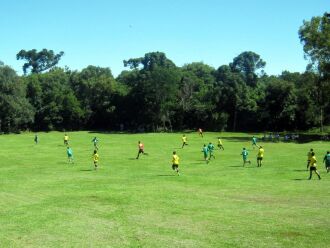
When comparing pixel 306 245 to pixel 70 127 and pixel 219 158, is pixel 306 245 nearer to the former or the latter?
pixel 219 158

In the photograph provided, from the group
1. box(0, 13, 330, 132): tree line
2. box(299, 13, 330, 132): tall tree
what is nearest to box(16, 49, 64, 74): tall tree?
box(0, 13, 330, 132): tree line

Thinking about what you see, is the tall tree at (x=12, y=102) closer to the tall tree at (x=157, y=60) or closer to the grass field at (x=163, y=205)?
the tall tree at (x=157, y=60)

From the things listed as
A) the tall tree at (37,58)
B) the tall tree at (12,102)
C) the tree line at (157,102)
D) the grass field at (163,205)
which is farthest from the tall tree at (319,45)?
the tall tree at (37,58)

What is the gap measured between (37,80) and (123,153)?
212ft

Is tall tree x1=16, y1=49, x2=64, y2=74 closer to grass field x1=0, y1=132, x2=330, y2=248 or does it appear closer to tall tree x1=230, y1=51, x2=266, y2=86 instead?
tall tree x1=230, y1=51, x2=266, y2=86

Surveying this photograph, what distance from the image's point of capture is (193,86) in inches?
4188

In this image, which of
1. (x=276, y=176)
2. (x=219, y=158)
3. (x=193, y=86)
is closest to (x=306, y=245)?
(x=276, y=176)

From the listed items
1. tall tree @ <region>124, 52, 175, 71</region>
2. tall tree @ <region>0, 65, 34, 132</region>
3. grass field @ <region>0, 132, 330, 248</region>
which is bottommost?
grass field @ <region>0, 132, 330, 248</region>

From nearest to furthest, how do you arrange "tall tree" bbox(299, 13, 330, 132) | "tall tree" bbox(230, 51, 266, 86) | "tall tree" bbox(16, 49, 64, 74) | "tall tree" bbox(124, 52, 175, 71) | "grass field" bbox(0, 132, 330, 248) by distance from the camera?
"grass field" bbox(0, 132, 330, 248), "tall tree" bbox(299, 13, 330, 132), "tall tree" bbox(124, 52, 175, 71), "tall tree" bbox(230, 51, 266, 86), "tall tree" bbox(16, 49, 64, 74)

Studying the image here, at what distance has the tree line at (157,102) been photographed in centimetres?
9206

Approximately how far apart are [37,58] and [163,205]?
536 feet

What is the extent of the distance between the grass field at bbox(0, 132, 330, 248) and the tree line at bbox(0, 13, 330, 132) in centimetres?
4915

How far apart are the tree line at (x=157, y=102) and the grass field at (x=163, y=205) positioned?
161 ft

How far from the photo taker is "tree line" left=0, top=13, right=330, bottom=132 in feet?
302
